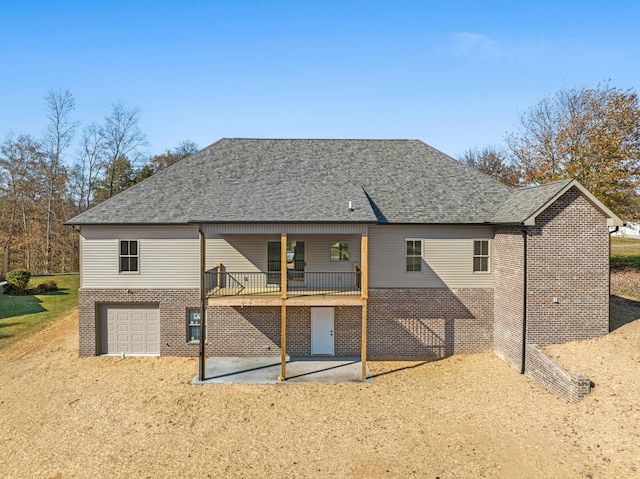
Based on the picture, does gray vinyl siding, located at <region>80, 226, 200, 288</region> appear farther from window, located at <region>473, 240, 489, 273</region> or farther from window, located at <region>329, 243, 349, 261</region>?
window, located at <region>473, 240, 489, 273</region>

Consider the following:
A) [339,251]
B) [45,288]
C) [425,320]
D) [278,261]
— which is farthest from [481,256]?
[45,288]

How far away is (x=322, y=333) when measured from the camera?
1571 centimetres

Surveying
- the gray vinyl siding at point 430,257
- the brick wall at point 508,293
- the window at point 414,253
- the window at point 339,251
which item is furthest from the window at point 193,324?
the brick wall at point 508,293

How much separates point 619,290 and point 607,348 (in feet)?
35.1

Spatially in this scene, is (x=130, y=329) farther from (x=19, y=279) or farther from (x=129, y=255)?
(x=19, y=279)

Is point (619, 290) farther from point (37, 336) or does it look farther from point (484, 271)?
point (37, 336)

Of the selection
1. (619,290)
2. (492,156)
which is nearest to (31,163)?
(619,290)

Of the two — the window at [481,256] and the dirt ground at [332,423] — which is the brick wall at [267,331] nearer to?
the dirt ground at [332,423]

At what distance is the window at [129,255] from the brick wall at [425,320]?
994 centimetres

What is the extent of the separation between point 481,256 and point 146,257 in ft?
46.2

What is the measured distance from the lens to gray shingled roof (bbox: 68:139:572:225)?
46.8 ft

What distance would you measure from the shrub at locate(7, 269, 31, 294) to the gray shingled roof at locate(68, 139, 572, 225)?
14011 mm

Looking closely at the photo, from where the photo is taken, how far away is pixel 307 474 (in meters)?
8.37

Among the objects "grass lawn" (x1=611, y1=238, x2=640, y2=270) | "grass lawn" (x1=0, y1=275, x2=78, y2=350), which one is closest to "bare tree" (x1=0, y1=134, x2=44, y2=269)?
"grass lawn" (x1=0, y1=275, x2=78, y2=350)
